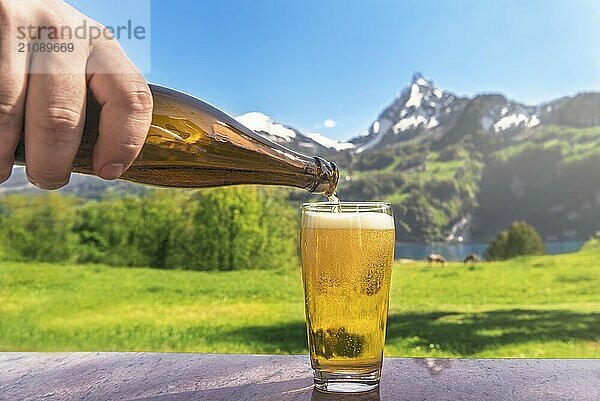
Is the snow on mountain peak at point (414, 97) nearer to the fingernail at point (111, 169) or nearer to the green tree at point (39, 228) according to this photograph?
the green tree at point (39, 228)

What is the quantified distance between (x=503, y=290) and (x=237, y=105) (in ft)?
8.99

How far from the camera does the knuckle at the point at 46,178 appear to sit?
340 millimetres

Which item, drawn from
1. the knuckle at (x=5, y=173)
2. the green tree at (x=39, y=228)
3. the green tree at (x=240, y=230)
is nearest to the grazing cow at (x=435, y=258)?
the green tree at (x=240, y=230)

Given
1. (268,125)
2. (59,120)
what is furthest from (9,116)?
(268,125)

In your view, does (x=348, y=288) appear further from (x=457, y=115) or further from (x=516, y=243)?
(x=457, y=115)

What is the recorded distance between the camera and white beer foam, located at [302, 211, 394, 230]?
0.59 meters

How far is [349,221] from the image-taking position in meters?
0.59

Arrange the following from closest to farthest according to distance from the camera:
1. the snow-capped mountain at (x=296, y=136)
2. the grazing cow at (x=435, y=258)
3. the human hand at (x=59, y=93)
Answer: the human hand at (x=59, y=93) < the snow-capped mountain at (x=296, y=136) < the grazing cow at (x=435, y=258)

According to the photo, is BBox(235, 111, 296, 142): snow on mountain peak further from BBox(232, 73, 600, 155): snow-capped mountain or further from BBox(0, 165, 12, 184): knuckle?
BBox(0, 165, 12, 184): knuckle

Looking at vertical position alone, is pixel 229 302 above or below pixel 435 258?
below

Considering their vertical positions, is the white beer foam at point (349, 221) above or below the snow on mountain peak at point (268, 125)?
below

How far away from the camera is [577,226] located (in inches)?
255

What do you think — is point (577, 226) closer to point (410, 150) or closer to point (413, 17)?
point (410, 150)

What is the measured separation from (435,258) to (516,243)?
0.79 metres
